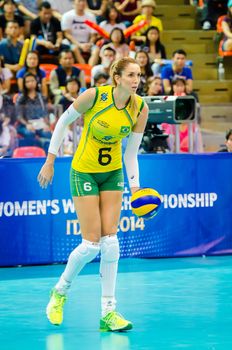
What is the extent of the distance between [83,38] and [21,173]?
7097 millimetres

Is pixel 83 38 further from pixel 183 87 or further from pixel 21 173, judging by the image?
pixel 21 173

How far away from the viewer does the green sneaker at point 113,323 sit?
8.23 metres

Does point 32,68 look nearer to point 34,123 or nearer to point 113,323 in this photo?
point 34,123

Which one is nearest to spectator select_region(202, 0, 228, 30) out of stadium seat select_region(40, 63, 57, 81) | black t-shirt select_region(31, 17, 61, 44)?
black t-shirt select_region(31, 17, 61, 44)

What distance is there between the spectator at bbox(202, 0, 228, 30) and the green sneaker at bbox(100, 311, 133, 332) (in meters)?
13.2

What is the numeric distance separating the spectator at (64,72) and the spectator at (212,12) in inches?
193

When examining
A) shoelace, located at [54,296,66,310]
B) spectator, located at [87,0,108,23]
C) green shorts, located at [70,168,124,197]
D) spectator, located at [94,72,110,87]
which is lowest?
shoelace, located at [54,296,66,310]

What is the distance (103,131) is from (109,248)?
966 millimetres

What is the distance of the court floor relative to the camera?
7898mm

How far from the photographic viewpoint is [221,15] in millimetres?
20703

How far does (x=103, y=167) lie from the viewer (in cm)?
838

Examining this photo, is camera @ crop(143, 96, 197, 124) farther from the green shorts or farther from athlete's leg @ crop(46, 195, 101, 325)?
athlete's leg @ crop(46, 195, 101, 325)

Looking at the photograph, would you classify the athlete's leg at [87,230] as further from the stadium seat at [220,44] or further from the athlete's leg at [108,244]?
the stadium seat at [220,44]

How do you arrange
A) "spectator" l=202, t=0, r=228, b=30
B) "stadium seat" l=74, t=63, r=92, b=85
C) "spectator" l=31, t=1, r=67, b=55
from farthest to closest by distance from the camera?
"spectator" l=202, t=0, r=228, b=30 < "spectator" l=31, t=1, r=67, b=55 < "stadium seat" l=74, t=63, r=92, b=85
